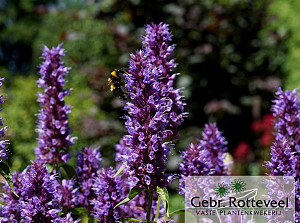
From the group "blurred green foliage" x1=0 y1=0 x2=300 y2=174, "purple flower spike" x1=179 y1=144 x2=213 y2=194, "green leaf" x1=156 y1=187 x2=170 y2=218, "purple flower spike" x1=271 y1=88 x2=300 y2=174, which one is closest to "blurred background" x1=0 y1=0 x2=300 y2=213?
"blurred green foliage" x1=0 y1=0 x2=300 y2=174

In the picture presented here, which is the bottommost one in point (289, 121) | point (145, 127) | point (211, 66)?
point (145, 127)

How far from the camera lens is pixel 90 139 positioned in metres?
7.69

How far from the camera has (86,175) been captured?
7.64ft

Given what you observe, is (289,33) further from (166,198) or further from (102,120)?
(166,198)

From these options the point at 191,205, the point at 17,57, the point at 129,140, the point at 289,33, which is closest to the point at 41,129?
the point at 129,140

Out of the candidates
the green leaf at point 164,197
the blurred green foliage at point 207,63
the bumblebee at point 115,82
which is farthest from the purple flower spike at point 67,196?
the blurred green foliage at point 207,63

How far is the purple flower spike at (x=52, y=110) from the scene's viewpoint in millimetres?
2488

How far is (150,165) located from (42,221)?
542mm

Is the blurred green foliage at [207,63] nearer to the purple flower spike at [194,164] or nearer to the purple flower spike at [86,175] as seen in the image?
the purple flower spike at [86,175]

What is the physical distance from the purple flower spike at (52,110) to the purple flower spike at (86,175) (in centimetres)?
21

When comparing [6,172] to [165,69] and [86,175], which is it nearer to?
[86,175]

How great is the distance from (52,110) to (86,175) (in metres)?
0.49

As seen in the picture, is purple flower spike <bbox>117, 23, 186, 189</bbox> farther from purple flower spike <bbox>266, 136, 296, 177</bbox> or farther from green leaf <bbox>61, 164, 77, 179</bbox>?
green leaf <bbox>61, 164, 77, 179</bbox>

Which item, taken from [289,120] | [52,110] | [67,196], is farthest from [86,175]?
[289,120]
